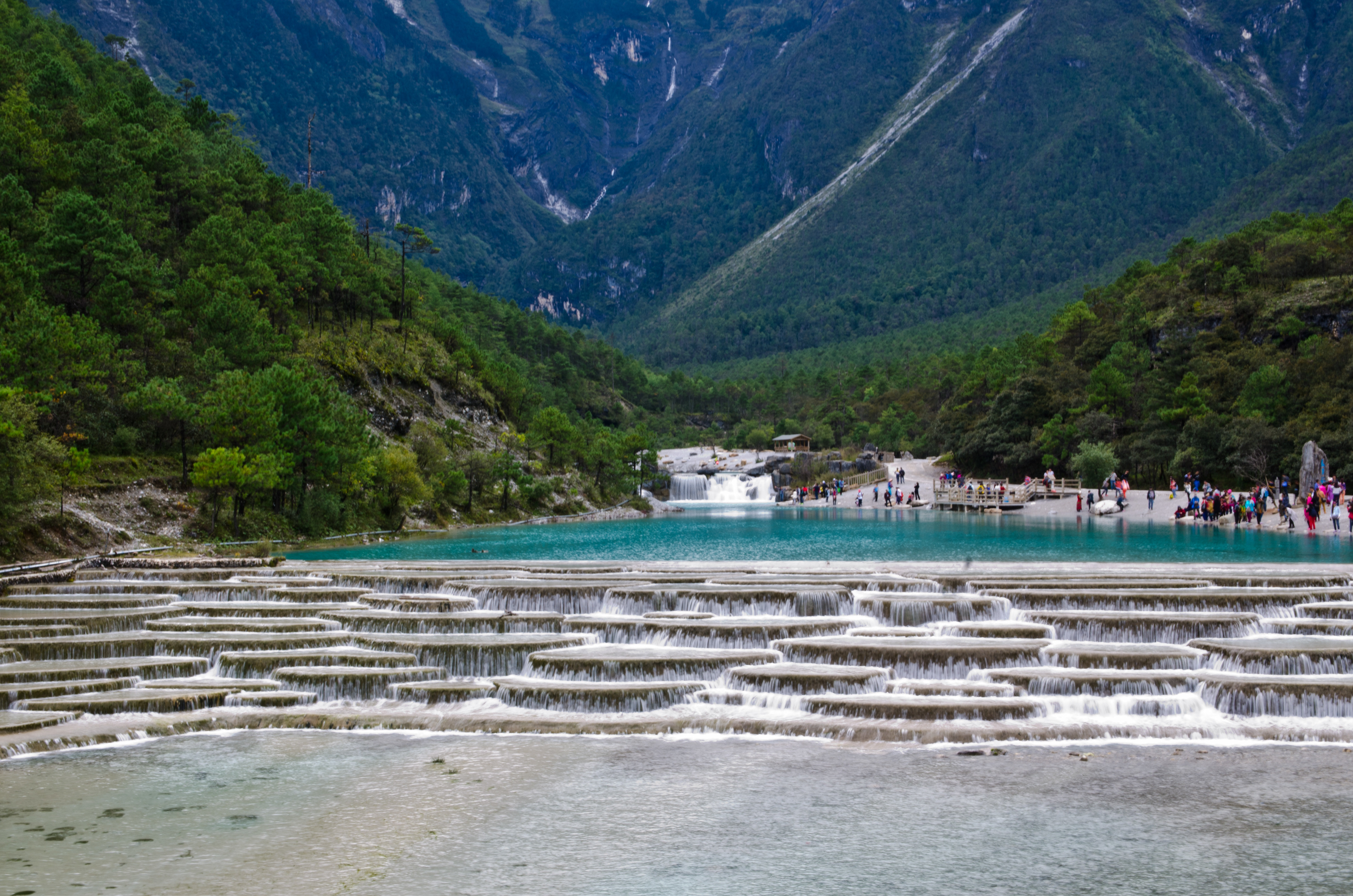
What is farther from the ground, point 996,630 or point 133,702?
point 996,630

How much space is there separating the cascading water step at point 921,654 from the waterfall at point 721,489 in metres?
115

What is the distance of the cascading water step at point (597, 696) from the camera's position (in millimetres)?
17844

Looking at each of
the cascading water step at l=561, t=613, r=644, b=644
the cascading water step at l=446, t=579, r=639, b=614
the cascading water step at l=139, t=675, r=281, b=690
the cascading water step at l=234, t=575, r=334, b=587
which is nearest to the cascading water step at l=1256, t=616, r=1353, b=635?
the cascading water step at l=561, t=613, r=644, b=644

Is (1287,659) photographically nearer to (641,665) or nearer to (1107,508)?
(641,665)

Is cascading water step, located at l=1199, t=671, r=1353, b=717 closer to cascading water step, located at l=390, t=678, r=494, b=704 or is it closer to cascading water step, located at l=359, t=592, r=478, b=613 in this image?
cascading water step, located at l=390, t=678, r=494, b=704

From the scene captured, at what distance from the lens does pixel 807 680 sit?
710 inches

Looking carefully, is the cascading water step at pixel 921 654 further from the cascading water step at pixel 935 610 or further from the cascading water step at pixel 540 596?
the cascading water step at pixel 540 596

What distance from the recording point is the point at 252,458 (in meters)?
43.3

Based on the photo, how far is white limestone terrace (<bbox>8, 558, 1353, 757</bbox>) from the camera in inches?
658

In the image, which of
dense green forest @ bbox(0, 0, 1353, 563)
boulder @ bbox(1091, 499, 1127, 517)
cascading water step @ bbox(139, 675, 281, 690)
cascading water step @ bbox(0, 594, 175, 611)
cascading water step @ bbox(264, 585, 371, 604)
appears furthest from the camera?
boulder @ bbox(1091, 499, 1127, 517)

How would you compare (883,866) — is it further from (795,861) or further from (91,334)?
(91,334)

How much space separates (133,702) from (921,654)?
14.7 meters

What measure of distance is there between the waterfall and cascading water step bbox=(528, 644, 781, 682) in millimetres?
115418

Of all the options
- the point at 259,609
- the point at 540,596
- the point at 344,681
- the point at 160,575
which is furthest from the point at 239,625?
the point at 160,575
